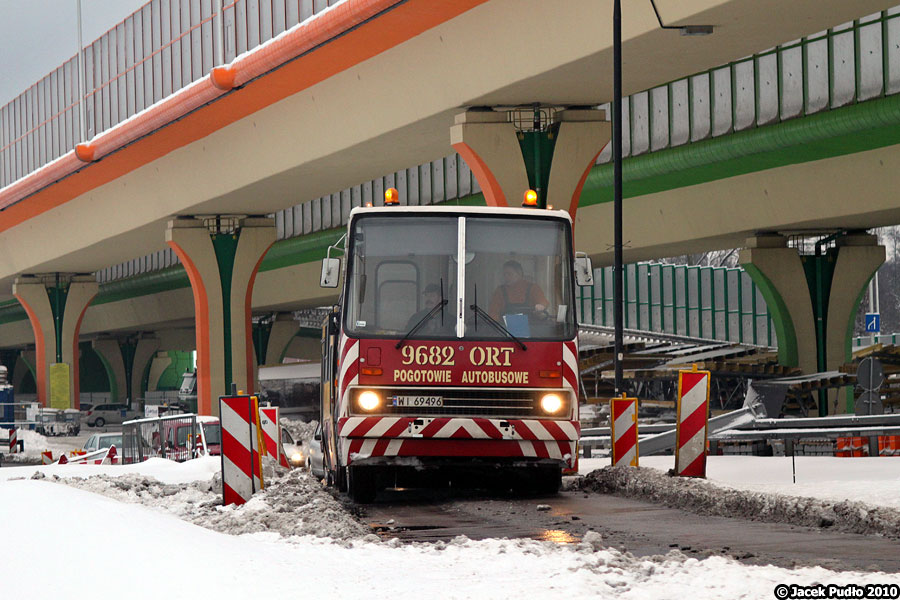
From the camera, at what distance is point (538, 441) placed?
47.7 feet

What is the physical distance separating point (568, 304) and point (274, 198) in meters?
23.6

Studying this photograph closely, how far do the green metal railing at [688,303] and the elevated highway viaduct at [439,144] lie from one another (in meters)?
16.6

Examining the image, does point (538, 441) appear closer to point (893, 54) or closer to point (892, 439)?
point (892, 439)

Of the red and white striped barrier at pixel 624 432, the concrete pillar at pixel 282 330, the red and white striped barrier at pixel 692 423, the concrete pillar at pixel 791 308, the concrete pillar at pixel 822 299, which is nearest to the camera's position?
the red and white striped barrier at pixel 692 423

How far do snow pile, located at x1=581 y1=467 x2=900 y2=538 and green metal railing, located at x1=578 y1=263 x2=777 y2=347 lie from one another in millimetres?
44865

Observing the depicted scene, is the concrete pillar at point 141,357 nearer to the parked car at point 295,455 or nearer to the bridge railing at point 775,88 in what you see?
the bridge railing at point 775,88

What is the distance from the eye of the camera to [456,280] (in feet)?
48.2

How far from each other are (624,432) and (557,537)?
280 inches

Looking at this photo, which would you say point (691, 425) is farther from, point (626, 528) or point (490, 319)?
point (626, 528)

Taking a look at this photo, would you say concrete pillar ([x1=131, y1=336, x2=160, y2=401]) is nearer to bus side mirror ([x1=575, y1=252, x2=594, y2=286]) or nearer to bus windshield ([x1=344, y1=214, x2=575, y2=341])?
bus windshield ([x1=344, y1=214, x2=575, y2=341])

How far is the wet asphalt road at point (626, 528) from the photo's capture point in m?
9.44

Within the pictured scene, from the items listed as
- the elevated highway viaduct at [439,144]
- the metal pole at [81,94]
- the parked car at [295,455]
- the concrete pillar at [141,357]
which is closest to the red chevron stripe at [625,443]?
the elevated highway viaduct at [439,144]

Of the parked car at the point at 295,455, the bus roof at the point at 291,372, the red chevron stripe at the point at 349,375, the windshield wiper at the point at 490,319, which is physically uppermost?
the windshield wiper at the point at 490,319

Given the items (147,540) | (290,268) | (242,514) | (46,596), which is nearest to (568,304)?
(242,514)
